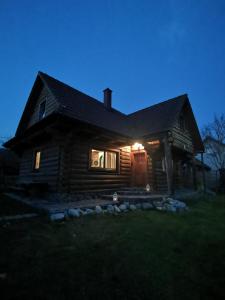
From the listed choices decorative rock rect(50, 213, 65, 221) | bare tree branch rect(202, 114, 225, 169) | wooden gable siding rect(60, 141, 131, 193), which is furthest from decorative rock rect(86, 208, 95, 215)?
bare tree branch rect(202, 114, 225, 169)

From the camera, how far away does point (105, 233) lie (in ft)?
12.4

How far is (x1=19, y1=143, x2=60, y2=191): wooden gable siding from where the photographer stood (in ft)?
23.6

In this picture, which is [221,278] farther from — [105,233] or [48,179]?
[48,179]

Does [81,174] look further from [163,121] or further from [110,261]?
[163,121]

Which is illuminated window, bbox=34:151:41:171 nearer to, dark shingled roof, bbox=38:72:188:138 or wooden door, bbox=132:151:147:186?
dark shingled roof, bbox=38:72:188:138

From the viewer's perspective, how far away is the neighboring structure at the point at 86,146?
6.89 m

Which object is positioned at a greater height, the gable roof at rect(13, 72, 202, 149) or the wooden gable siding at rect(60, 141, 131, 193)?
the gable roof at rect(13, 72, 202, 149)

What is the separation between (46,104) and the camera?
991cm

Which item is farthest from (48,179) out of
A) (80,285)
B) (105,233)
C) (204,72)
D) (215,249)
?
(204,72)

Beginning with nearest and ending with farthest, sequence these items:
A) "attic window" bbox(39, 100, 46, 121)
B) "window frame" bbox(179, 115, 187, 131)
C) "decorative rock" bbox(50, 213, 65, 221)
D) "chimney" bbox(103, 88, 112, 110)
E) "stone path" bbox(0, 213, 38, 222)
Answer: "stone path" bbox(0, 213, 38, 222), "decorative rock" bbox(50, 213, 65, 221), "attic window" bbox(39, 100, 46, 121), "window frame" bbox(179, 115, 187, 131), "chimney" bbox(103, 88, 112, 110)

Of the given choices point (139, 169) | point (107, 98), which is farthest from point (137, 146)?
point (107, 98)

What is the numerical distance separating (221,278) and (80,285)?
189 centimetres

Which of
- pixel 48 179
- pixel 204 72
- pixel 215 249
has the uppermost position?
pixel 204 72

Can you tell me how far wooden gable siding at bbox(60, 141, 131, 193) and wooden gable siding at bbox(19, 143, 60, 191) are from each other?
43 cm
